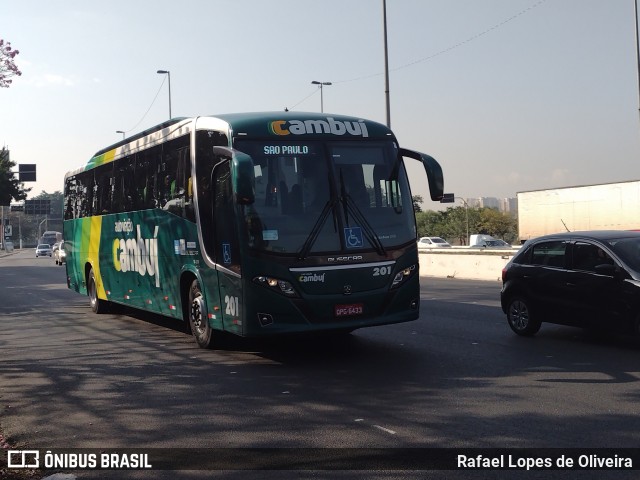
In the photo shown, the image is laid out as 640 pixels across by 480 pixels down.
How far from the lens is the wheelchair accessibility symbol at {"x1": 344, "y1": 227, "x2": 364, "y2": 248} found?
1024 centimetres

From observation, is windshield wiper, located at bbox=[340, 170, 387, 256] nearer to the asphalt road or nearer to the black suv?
the asphalt road

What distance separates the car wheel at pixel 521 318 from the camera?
11992 mm

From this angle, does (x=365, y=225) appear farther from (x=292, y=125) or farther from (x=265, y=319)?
(x=265, y=319)

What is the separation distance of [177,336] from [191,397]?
536 centimetres

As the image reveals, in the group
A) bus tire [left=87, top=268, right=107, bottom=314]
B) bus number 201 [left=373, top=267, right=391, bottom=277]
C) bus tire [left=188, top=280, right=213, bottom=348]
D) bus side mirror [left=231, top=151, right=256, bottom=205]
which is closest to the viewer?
bus side mirror [left=231, top=151, right=256, bottom=205]

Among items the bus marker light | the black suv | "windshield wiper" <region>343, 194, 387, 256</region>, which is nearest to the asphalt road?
the black suv

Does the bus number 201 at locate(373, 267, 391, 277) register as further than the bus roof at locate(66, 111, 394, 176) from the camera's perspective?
No

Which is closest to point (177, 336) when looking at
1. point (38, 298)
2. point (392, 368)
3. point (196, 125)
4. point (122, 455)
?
point (196, 125)

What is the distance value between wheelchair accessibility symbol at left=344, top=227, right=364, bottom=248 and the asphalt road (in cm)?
151

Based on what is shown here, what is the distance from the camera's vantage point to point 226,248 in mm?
10430

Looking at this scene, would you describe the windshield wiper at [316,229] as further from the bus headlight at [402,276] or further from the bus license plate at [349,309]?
the bus headlight at [402,276]

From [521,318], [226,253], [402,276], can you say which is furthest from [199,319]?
[521,318]

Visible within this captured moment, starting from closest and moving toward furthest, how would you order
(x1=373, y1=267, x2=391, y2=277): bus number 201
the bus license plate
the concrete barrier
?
the bus license plate, (x1=373, y1=267, x2=391, y2=277): bus number 201, the concrete barrier

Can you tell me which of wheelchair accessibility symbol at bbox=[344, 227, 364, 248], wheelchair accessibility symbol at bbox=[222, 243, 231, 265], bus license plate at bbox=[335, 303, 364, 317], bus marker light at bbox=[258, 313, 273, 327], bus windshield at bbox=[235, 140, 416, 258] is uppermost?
bus windshield at bbox=[235, 140, 416, 258]
